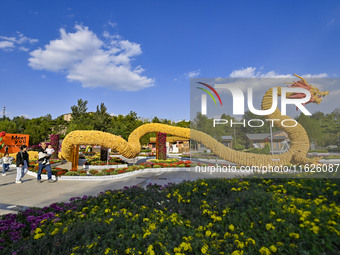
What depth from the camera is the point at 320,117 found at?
6172 mm

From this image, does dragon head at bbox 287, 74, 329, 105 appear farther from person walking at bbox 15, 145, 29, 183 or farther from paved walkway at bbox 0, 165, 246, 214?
person walking at bbox 15, 145, 29, 183

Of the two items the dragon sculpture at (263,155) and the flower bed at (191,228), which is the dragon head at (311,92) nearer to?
the dragon sculpture at (263,155)

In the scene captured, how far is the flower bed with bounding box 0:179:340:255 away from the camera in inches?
89.9

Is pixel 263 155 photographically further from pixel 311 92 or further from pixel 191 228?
pixel 191 228

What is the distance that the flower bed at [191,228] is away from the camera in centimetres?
228

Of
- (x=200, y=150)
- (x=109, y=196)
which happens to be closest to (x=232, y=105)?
(x=200, y=150)

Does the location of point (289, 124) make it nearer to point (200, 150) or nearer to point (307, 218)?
point (200, 150)

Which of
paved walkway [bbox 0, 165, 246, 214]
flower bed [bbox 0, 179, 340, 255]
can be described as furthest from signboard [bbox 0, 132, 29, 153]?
flower bed [bbox 0, 179, 340, 255]

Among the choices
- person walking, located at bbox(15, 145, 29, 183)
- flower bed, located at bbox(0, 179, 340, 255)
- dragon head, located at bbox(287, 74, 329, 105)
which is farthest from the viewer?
person walking, located at bbox(15, 145, 29, 183)

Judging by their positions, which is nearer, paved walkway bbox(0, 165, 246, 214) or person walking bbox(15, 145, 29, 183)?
paved walkway bbox(0, 165, 246, 214)

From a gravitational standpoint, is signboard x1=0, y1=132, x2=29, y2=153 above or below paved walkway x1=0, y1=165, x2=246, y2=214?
above

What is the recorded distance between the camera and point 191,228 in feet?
9.93

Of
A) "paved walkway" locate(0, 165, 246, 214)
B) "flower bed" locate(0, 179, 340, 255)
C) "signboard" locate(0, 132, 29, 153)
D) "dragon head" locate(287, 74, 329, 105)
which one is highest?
"dragon head" locate(287, 74, 329, 105)

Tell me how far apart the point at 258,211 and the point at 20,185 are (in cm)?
947
